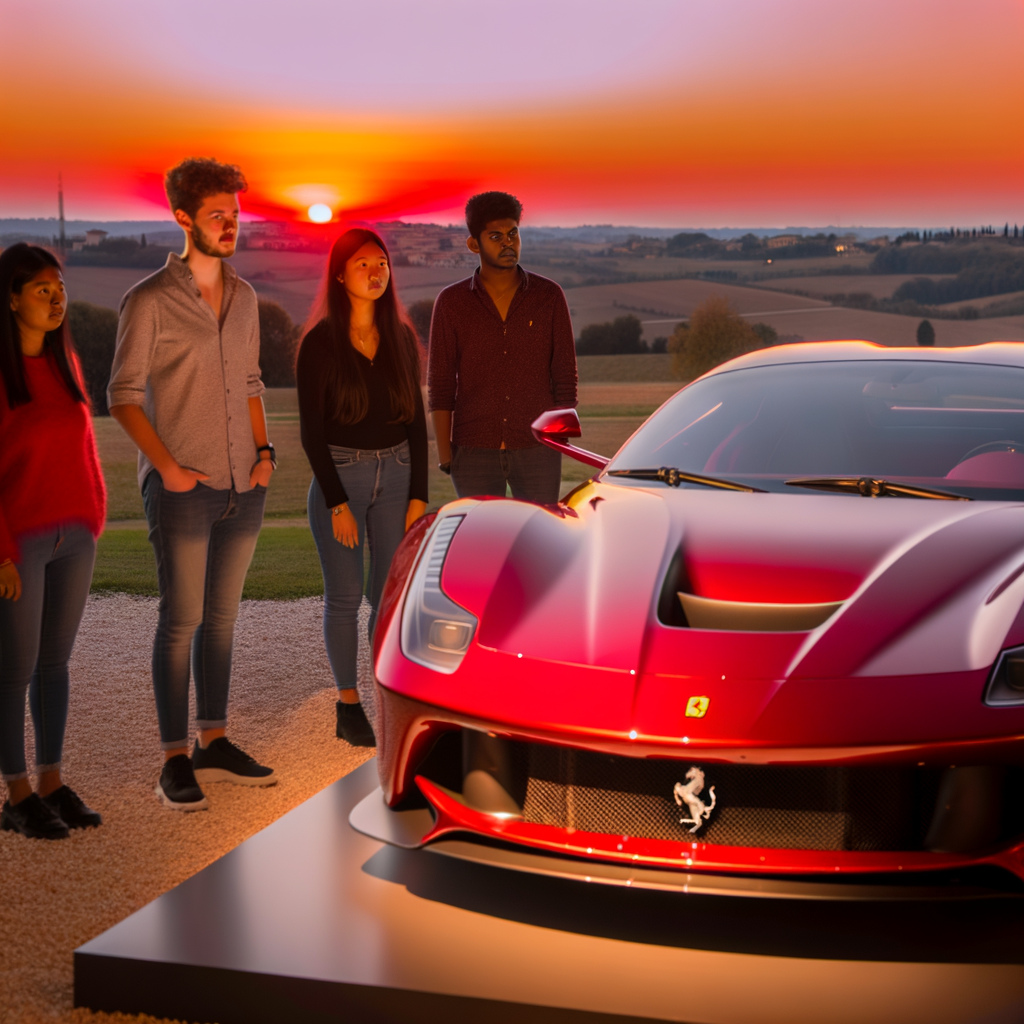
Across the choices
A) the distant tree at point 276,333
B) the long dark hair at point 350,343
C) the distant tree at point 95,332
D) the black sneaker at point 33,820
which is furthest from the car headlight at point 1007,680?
the distant tree at point 95,332

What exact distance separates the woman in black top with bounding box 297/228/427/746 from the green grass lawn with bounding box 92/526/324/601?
4404 millimetres

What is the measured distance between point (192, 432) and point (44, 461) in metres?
0.47

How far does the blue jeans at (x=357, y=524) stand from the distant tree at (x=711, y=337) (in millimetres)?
49072

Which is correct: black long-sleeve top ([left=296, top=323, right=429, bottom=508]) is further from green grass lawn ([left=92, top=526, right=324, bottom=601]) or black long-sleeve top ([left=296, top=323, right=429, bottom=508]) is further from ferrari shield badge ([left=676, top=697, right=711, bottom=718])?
green grass lawn ([left=92, top=526, right=324, bottom=601])

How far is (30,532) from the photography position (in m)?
3.31

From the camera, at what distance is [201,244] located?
3.59m

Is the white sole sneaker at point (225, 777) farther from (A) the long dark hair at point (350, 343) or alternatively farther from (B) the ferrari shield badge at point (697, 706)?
(B) the ferrari shield badge at point (697, 706)

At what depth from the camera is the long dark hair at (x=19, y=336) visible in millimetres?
3287

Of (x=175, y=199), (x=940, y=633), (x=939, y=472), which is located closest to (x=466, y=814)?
(x=940, y=633)

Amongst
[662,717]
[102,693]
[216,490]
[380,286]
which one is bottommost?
[102,693]

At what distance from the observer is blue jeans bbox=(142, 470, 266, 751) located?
11.6ft

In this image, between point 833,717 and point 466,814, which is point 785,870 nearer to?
point 833,717

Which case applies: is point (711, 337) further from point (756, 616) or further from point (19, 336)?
point (756, 616)

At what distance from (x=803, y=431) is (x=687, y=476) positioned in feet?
1.55
